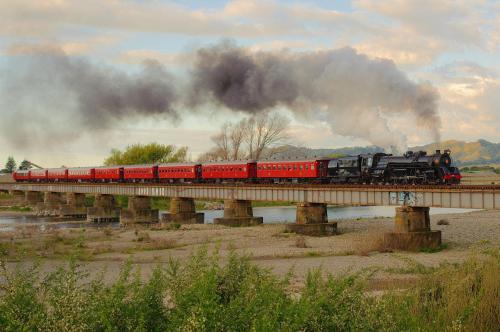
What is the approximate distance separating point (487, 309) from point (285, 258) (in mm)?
20234

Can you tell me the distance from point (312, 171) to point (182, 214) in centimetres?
1868

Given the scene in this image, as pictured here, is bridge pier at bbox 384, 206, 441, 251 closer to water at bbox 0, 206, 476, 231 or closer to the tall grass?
the tall grass

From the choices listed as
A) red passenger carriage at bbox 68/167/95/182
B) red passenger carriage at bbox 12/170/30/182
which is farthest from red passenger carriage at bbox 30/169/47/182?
red passenger carriage at bbox 68/167/95/182

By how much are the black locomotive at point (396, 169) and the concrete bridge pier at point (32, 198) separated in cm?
7114

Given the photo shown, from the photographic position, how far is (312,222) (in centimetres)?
4791

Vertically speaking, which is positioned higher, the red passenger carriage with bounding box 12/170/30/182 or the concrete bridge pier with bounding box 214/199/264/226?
the red passenger carriage with bounding box 12/170/30/182

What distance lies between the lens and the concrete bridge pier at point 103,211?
7700 centimetres

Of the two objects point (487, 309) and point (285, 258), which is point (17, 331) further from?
point (285, 258)

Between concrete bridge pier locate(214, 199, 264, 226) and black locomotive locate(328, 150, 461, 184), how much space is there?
34.2 ft

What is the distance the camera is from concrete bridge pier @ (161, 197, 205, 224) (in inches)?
2477

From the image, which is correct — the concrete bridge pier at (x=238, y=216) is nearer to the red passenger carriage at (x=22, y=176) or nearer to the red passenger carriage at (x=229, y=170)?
the red passenger carriage at (x=229, y=170)

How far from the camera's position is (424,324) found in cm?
1345

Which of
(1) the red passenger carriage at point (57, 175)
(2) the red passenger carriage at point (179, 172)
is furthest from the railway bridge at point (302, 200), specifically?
(1) the red passenger carriage at point (57, 175)

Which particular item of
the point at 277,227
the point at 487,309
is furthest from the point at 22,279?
the point at 277,227
